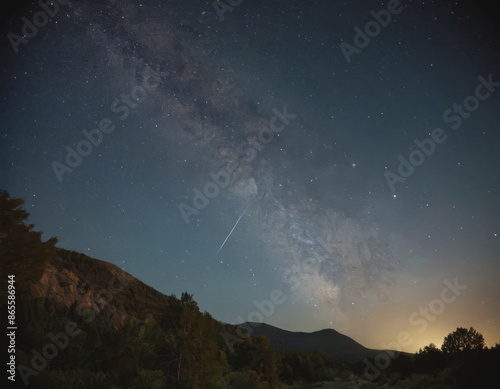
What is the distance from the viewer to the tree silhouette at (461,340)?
31016 millimetres

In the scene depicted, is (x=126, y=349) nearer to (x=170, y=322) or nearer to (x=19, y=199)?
(x=170, y=322)

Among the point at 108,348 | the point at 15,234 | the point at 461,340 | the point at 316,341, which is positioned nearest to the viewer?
the point at 108,348

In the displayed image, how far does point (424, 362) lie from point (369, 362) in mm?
16782

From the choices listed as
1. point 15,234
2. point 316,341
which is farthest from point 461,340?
point 316,341

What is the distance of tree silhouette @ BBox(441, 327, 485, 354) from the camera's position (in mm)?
31016

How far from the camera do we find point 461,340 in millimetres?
31688

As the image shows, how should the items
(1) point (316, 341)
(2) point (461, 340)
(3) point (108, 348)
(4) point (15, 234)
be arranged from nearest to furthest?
(3) point (108, 348) < (4) point (15, 234) < (2) point (461, 340) < (1) point (316, 341)

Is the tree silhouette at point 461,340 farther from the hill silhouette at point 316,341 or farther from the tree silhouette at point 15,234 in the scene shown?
the hill silhouette at point 316,341

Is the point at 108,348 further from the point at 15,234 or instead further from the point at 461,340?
the point at 461,340

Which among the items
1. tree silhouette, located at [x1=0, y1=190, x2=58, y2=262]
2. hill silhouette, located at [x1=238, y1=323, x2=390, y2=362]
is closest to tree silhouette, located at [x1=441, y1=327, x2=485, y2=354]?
tree silhouette, located at [x1=0, y1=190, x2=58, y2=262]

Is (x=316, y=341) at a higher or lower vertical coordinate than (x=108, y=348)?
higher

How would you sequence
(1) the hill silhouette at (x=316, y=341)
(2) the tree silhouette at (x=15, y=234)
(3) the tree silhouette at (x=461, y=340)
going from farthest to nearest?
(1) the hill silhouette at (x=316, y=341) < (3) the tree silhouette at (x=461, y=340) < (2) the tree silhouette at (x=15, y=234)

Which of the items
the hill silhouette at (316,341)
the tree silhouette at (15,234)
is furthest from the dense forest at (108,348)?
the hill silhouette at (316,341)

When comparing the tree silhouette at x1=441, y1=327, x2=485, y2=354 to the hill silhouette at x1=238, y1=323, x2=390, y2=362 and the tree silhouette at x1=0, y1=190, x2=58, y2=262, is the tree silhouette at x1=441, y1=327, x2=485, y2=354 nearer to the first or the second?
the tree silhouette at x1=0, y1=190, x2=58, y2=262
